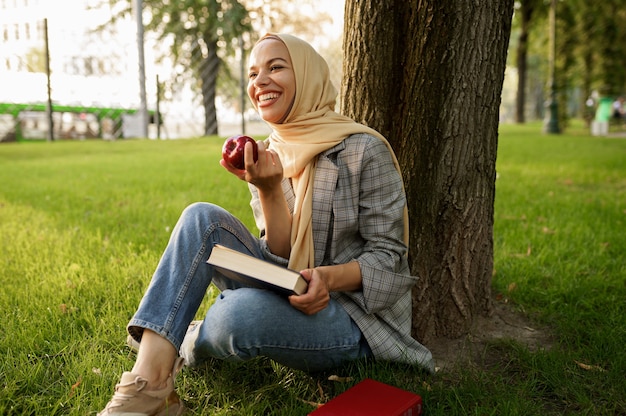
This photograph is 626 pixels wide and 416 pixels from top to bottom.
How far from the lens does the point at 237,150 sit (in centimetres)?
185

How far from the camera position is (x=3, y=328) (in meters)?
2.57

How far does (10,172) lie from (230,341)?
6.65 meters

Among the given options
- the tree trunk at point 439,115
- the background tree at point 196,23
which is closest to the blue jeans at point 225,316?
the tree trunk at point 439,115

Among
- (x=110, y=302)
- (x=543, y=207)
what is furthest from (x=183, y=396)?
(x=543, y=207)

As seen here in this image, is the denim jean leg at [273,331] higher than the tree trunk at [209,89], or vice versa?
the tree trunk at [209,89]

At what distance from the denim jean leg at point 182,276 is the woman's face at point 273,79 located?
0.42 m

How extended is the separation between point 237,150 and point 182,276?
439 millimetres

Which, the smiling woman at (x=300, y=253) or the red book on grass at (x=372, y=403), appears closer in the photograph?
the red book on grass at (x=372, y=403)

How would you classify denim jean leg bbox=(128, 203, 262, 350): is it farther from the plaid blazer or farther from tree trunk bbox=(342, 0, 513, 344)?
tree trunk bbox=(342, 0, 513, 344)

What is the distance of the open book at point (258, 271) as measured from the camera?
69.9 inches

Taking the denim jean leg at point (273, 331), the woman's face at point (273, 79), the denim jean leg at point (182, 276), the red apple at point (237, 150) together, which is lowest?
the denim jean leg at point (273, 331)

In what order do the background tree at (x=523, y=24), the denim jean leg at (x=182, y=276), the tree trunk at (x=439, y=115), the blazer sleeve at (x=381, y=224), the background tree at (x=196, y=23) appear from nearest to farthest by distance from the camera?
the denim jean leg at (x=182, y=276) → the blazer sleeve at (x=381, y=224) → the tree trunk at (x=439, y=115) → the background tree at (x=196, y=23) → the background tree at (x=523, y=24)

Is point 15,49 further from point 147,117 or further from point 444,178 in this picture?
point 444,178

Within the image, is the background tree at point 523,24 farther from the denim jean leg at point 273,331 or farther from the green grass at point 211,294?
the denim jean leg at point 273,331
